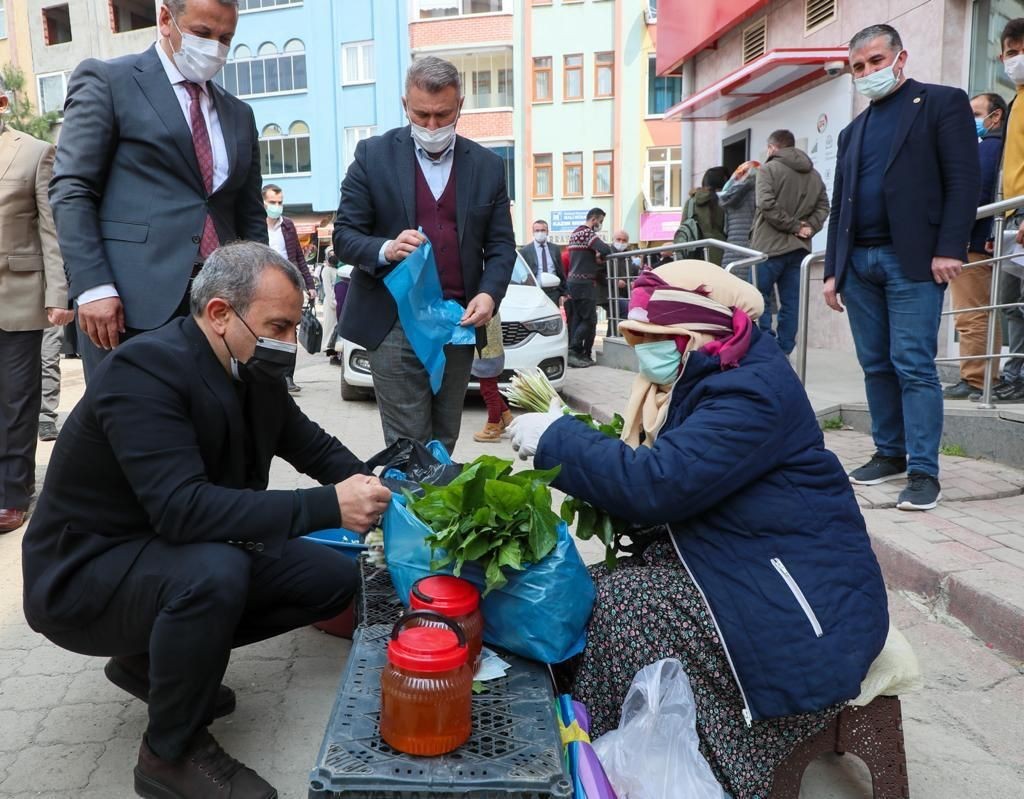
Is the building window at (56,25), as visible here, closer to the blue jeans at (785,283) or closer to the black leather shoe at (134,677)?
the blue jeans at (785,283)

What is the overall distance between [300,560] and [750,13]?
11639mm

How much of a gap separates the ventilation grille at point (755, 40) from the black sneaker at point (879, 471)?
8.73 meters

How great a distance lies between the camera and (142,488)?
Answer: 2.10 m

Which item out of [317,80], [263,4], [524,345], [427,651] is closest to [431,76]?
[427,651]

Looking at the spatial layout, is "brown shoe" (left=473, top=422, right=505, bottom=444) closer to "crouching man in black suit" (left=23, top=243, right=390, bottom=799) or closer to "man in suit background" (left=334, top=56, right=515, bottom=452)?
"man in suit background" (left=334, top=56, right=515, bottom=452)

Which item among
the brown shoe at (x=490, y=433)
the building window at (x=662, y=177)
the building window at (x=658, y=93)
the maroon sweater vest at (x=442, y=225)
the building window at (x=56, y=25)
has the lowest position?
the brown shoe at (x=490, y=433)

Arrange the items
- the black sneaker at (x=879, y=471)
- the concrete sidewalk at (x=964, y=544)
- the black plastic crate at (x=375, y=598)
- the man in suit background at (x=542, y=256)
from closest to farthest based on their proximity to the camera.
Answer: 1. the black plastic crate at (x=375, y=598)
2. the concrete sidewalk at (x=964, y=544)
3. the black sneaker at (x=879, y=471)
4. the man in suit background at (x=542, y=256)

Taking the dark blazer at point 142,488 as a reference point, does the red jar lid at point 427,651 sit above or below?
below

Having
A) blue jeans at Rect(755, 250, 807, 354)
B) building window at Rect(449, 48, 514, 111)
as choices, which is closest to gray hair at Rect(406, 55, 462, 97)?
blue jeans at Rect(755, 250, 807, 354)

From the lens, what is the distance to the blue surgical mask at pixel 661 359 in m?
2.33

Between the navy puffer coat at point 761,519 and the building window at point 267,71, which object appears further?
the building window at point 267,71

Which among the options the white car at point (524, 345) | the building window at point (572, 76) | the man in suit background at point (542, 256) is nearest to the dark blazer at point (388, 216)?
the white car at point (524, 345)

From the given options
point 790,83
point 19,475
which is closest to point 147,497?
point 19,475

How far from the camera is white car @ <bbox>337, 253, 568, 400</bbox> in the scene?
7945 millimetres
